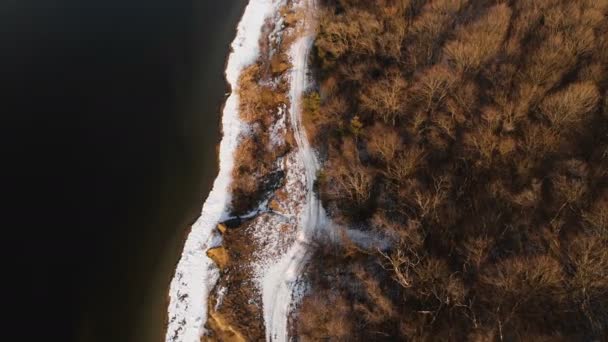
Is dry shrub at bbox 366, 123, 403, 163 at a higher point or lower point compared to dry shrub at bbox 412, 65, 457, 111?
lower

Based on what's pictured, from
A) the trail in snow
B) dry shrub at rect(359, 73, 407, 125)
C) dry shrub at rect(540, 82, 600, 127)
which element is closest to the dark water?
the trail in snow

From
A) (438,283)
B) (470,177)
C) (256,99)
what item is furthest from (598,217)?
(256,99)

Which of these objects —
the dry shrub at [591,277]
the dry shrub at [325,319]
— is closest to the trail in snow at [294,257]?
the dry shrub at [325,319]

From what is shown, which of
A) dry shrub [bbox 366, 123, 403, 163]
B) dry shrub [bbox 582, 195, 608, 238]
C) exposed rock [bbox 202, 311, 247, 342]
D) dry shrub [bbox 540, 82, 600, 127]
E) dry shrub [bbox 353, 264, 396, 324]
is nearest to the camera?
dry shrub [bbox 582, 195, 608, 238]

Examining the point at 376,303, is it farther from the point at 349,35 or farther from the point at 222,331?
the point at 349,35

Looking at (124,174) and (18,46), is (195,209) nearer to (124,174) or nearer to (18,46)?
(124,174)

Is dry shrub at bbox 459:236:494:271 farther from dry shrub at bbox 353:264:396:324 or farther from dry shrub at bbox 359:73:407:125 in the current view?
dry shrub at bbox 359:73:407:125
